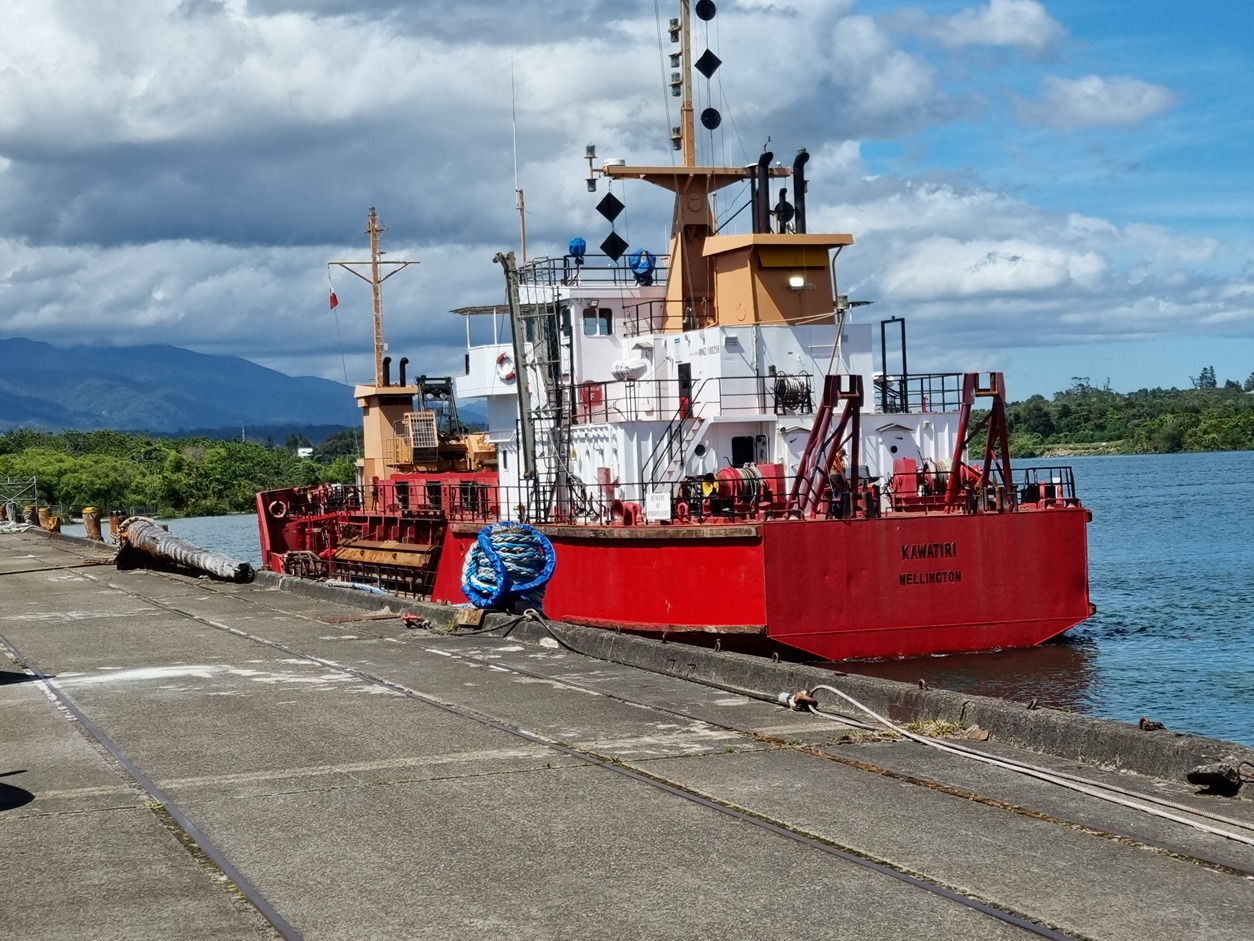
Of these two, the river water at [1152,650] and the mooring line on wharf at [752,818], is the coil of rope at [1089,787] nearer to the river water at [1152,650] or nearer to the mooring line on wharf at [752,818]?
the mooring line on wharf at [752,818]

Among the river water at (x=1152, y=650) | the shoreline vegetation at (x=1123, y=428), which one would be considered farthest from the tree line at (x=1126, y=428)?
the river water at (x=1152, y=650)

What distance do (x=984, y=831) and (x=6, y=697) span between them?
964cm

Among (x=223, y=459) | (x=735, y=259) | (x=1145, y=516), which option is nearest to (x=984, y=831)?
(x=735, y=259)

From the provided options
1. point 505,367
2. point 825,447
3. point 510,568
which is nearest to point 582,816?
point 510,568

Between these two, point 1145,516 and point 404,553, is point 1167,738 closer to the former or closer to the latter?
point 404,553

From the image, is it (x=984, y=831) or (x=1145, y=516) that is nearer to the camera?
(x=984, y=831)

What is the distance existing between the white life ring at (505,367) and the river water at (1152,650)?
11.7m

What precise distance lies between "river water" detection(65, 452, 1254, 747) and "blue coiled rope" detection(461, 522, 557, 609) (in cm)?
470

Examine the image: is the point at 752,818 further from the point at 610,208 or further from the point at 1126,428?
the point at 1126,428

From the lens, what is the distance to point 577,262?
1105 inches

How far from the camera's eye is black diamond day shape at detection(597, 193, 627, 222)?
1157 inches

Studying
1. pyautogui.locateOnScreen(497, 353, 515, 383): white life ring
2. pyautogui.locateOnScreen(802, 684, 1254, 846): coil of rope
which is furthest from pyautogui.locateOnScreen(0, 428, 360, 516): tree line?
pyautogui.locateOnScreen(802, 684, 1254, 846): coil of rope

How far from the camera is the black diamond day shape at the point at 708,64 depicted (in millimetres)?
28297

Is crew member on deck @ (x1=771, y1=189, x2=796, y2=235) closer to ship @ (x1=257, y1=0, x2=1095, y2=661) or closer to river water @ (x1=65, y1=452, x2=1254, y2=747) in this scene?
ship @ (x1=257, y1=0, x2=1095, y2=661)
